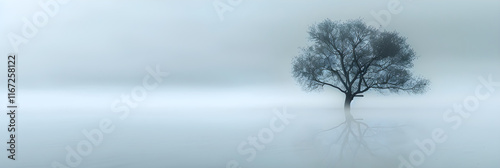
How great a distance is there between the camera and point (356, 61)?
14117 millimetres

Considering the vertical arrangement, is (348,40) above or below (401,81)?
above

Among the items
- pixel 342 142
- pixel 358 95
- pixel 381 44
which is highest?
pixel 381 44

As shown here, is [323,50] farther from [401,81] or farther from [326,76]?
[401,81]

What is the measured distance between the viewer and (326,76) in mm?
14414

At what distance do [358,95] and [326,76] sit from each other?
1138 mm

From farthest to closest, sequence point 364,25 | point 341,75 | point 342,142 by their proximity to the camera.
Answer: point 341,75 → point 364,25 → point 342,142

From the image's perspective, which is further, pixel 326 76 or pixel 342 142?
pixel 326 76

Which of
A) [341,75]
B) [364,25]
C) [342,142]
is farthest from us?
[341,75]

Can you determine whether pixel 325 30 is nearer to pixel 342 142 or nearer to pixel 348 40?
pixel 348 40

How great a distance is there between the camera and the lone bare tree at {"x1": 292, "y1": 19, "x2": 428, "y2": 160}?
13.8 m

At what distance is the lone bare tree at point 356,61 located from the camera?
543 inches

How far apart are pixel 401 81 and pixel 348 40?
222 cm

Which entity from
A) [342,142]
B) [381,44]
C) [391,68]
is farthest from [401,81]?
[342,142]

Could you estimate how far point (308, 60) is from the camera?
14156mm
